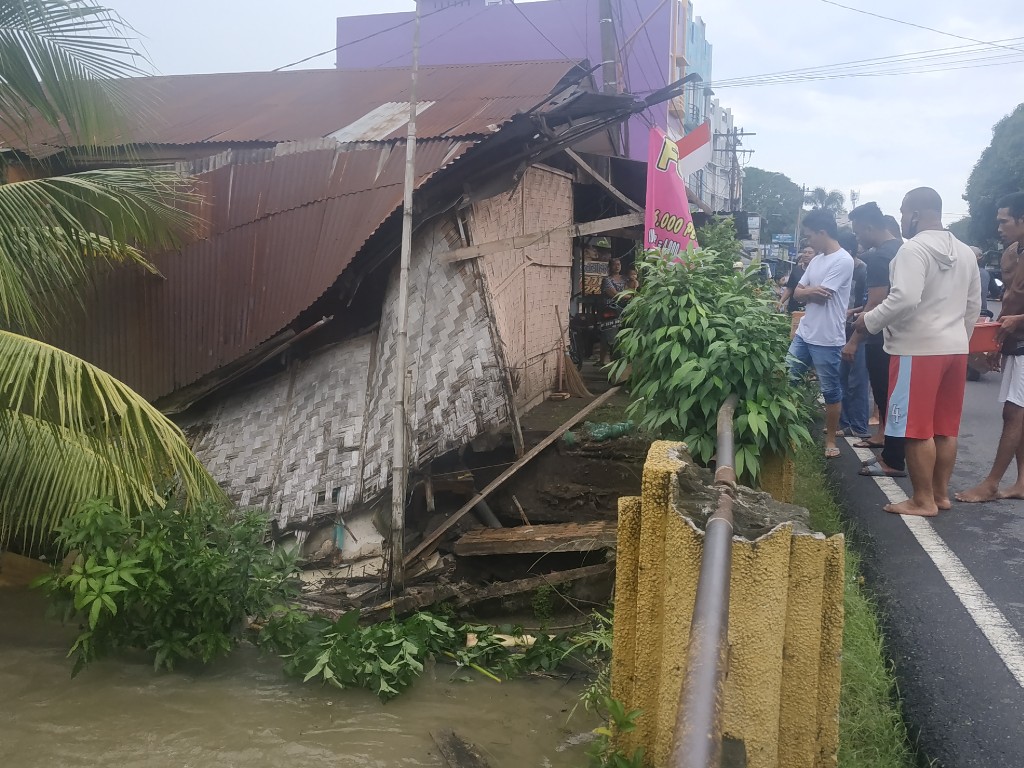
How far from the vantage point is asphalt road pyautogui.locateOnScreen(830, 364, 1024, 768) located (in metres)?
2.64

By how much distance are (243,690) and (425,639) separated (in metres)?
1.02

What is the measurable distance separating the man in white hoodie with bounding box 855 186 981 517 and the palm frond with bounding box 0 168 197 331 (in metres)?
Result: 4.46

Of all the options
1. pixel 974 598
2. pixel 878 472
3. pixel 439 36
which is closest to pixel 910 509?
pixel 878 472

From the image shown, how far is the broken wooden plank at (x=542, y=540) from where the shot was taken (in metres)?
5.53

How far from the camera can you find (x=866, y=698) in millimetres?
2910

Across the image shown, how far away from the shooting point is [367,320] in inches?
242

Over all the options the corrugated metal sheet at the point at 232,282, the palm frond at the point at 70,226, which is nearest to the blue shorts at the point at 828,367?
the corrugated metal sheet at the point at 232,282

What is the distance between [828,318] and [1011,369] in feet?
4.61

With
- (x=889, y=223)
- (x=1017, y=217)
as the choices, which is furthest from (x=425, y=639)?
(x=889, y=223)

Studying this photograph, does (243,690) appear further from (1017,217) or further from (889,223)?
(889,223)

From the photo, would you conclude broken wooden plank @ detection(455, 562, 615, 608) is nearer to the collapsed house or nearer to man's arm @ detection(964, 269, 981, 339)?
the collapsed house

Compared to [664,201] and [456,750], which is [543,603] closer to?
[456,750]

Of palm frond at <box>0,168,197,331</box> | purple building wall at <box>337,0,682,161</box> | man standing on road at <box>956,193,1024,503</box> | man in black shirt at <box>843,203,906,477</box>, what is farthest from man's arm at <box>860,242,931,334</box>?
purple building wall at <box>337,0,682,161</box>

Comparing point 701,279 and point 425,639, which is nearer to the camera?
point 701,279
